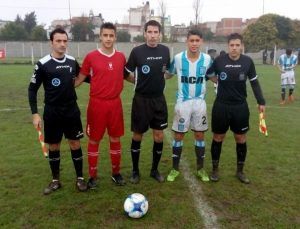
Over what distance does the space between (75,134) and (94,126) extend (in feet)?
0.90

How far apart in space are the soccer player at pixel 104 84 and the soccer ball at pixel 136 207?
1.02 meters

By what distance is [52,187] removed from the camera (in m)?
5.34

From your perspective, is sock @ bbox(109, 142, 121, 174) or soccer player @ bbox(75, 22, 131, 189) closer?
soccer player @ bbox(75, 22, 131, 189)

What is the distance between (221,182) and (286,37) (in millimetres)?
48627

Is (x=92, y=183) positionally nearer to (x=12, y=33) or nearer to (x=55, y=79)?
(x=55, y=79)

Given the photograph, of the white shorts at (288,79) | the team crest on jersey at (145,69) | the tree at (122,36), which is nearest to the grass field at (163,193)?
the team crest on jersey at (145,69)

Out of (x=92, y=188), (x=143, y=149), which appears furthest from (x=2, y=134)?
(x=92, y=188)

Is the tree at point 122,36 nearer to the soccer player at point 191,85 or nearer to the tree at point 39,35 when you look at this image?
the tree at point 39,35

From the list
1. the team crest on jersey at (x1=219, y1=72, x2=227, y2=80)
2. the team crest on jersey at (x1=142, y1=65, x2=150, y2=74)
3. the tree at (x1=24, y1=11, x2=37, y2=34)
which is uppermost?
the tree at (x1=24, y1=11, x2=37, y2=34)

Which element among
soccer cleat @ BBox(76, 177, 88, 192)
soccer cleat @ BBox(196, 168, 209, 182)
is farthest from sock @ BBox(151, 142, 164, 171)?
soccer cleat @ BBox(76, 177, 88, 192)

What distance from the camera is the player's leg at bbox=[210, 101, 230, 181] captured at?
5621mm

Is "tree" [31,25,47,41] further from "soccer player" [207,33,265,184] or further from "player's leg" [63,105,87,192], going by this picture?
"soccer player" [207,33,265,184]

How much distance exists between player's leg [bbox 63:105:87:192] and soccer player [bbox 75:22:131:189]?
0.13 m

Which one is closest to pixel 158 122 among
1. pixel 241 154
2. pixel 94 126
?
pixel 94 126
